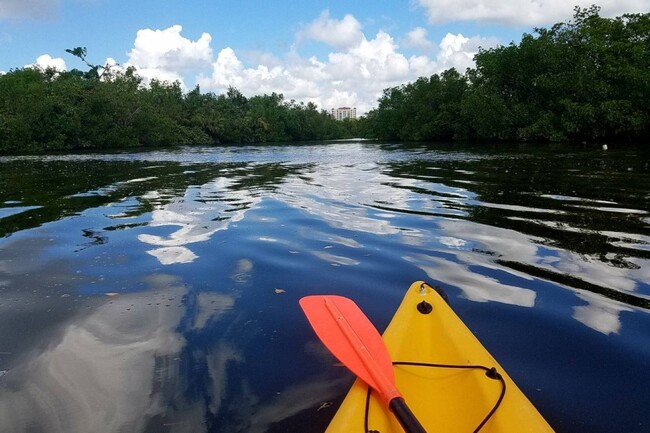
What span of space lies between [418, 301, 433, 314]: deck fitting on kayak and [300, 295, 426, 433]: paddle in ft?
0.90

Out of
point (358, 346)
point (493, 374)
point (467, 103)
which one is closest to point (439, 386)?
point (493, 374)

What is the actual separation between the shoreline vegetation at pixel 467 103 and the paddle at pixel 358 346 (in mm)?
30963

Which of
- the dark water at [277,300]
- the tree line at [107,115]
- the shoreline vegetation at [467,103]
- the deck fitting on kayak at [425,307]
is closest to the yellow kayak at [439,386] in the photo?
the deck fitting on kayak at [425,307]

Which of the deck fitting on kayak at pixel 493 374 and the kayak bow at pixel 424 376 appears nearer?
the kayak bow at pixel 424 376

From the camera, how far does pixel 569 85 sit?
31234mm

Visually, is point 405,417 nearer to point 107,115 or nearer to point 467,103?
point 467,103

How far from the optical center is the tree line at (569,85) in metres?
28.3

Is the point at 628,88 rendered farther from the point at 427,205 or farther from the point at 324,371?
the point at 324,371

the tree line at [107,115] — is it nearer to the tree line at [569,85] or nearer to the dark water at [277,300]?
the tree line at [569,85]

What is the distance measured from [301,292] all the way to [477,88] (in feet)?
135

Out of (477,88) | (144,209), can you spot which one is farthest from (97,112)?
(144,209)

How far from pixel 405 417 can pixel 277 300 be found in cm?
221

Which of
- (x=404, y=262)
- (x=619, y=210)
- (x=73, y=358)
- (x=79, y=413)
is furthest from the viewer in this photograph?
(x=619, y=210)

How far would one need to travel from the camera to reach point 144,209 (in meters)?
7.92
